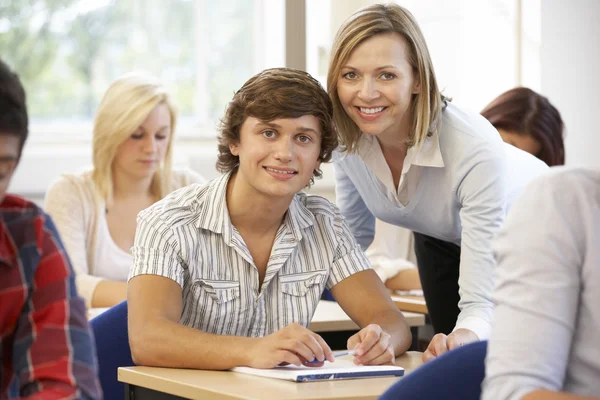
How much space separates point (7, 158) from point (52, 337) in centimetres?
27

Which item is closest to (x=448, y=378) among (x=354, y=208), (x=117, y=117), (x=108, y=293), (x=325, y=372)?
(x=325, y=372)

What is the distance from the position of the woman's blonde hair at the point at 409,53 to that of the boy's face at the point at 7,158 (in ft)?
4.29

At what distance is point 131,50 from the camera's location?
525cm

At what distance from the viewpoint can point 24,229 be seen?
1256 mm

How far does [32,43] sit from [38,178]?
820mm

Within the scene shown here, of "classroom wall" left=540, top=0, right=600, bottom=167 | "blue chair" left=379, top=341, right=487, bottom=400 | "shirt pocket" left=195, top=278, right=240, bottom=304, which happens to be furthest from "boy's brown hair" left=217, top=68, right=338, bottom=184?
"classroom wall" left=540, top=0, right=600, bottom=167

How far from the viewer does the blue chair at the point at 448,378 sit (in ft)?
4.60

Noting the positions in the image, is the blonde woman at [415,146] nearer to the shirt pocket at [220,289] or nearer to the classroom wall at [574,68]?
the shirt pocket at [220,289]

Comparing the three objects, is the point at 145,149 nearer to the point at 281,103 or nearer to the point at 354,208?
the point at 354,208

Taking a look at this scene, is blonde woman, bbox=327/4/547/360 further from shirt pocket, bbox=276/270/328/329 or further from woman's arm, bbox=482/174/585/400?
woman's arm, bbox=482/174/585/400

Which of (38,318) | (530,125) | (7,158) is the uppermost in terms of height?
(7,158)

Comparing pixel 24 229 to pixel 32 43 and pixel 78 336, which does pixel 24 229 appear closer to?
pixel 78 336

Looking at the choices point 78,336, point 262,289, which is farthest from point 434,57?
point 78,336

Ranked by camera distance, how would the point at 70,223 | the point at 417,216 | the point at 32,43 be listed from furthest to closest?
the point at 32,43 → the point at 70,223 → the point at 417,216
